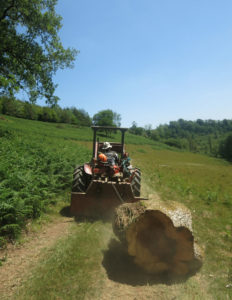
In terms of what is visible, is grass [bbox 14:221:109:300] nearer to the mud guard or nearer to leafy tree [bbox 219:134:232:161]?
the mud guard

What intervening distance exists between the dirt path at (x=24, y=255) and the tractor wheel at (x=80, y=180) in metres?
1.17

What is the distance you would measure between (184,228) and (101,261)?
5.47ft

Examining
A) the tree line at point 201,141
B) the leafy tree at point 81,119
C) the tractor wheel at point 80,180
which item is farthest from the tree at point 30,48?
the leafy tree at point 81,119

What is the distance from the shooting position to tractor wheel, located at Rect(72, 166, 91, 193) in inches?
232

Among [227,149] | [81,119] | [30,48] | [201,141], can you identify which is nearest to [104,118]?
[81,119]

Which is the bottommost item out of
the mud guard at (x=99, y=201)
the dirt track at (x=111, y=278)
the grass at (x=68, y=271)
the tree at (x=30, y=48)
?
the dirt track at (x=111, y=278)

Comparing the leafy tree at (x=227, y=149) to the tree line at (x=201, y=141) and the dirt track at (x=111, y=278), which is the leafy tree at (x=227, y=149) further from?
the dirt track at (x=111, y=278)

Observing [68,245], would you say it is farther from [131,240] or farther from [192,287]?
[192,287]

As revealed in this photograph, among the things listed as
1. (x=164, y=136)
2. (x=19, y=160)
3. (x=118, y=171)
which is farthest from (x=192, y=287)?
(x=164, y=136)

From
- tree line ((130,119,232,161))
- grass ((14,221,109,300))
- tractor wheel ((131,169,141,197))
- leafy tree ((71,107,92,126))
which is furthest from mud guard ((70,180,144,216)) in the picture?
leafy tree ((71,107,92,126))

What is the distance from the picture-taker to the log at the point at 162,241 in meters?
3.37

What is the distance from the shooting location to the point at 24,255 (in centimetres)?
361

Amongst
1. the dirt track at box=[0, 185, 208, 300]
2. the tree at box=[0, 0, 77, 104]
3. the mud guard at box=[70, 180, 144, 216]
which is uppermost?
the tree at box=[0, 0, 77, 104]

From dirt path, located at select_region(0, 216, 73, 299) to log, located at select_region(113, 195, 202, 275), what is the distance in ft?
5.68
